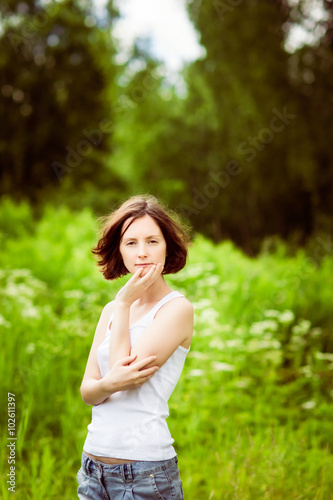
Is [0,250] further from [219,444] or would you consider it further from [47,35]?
[47,35]

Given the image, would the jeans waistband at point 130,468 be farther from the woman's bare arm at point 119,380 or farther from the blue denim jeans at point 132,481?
the woman's bare arm at point 119,380

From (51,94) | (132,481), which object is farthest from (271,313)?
(51,94)

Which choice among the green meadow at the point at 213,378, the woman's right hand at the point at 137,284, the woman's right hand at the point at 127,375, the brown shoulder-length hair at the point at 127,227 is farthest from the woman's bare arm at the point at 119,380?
the green meadow at the point at 213,378

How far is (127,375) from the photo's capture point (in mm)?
1386

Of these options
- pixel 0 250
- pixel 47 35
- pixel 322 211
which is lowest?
pixel 0 250

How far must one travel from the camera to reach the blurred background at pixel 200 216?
10.2ft

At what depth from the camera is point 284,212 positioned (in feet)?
40.6

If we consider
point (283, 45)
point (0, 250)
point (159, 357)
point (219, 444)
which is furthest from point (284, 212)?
point (159, 357)

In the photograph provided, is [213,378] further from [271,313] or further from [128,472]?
[128,472]

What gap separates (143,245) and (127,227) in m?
0.10

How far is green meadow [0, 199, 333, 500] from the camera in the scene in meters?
2.65

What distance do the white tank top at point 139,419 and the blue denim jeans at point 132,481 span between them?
0.03 m

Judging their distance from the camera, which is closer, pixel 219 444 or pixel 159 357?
pixel 159 357

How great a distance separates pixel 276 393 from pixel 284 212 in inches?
347
